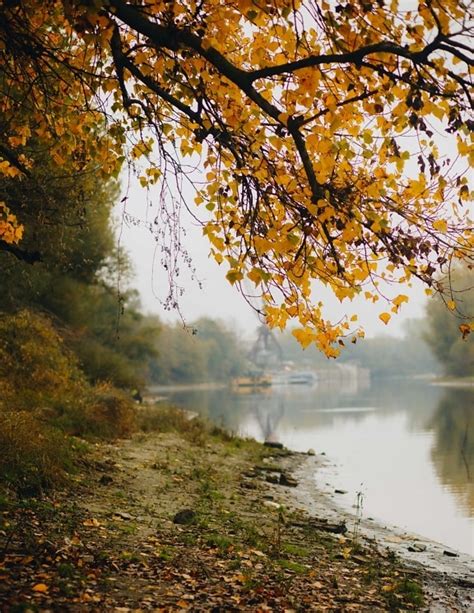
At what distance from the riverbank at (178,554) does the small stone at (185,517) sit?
0.02 meters

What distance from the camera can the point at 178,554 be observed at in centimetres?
739

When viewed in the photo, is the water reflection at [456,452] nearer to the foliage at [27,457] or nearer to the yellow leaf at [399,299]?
the foliage at [27,457]

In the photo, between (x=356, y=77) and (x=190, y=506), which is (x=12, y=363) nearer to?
(x=190, y=506)

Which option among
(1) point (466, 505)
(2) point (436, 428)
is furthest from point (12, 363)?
(2) point (436, 428)

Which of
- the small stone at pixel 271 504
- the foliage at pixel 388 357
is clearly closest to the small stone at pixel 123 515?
the small stone at pixel 271 504

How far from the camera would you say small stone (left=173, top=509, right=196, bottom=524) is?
920cm

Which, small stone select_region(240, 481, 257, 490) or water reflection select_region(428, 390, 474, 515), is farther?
water reflection select_region(428, 390, 474, 515)

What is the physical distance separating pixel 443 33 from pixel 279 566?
5.87 metres

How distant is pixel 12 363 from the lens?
55.8ft

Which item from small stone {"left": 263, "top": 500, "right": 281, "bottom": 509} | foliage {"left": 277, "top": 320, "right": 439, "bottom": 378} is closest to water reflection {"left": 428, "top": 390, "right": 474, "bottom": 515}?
small stone {"left": 263, "top": 500, "right": 281, "bottom": 509}

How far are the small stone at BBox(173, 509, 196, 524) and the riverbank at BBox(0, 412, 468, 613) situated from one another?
24mm

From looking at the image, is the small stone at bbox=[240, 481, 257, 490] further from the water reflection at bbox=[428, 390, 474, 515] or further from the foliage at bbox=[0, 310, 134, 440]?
the water reflection at bbox=[428, 390, 474, 515]

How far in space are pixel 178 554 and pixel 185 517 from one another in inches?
76.0

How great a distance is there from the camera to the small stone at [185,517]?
920cm
